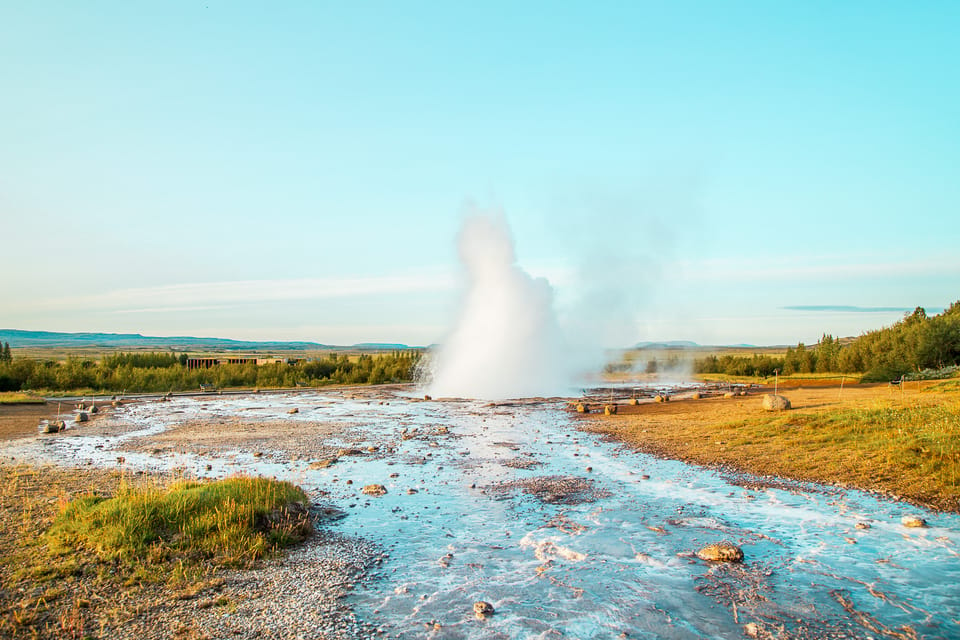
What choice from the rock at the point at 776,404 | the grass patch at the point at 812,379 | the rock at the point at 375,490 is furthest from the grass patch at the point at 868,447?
the grass patch at the point at 812,379

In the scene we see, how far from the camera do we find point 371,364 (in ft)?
177

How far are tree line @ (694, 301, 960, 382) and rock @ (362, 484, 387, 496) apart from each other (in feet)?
98.0

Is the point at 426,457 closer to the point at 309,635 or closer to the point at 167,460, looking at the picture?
the point at 167,460

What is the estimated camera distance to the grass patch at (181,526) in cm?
748

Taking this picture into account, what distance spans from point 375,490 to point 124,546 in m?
4.77

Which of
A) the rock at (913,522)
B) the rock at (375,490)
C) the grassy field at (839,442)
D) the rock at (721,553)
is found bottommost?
the rock at (375,490)

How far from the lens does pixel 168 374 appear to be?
4281 centimetres

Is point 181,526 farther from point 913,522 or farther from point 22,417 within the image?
point 22,417

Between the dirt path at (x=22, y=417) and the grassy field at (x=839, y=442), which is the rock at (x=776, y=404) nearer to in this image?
the grassy field at (x=839, y=442)

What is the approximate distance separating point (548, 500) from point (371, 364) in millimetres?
44378

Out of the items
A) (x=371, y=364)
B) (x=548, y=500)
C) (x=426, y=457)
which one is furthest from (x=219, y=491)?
(x=371, y=364)

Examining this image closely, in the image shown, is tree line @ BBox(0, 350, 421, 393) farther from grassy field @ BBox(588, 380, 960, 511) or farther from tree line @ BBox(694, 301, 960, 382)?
tree line @ BBox(694, 301, 960, 382)

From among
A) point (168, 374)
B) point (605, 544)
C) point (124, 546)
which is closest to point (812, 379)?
point (605, 544)

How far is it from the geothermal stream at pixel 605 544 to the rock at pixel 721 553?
139 millimetres
